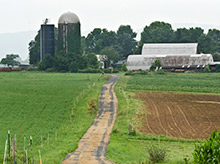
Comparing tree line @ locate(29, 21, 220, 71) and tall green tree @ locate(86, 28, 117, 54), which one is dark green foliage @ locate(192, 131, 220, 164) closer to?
tree line @ locate(29, 21, 220, 71)

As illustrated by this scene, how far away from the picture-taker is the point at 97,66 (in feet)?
399

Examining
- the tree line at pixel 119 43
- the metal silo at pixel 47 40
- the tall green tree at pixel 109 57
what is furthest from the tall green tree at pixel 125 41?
the metal silo at pixel 47 40

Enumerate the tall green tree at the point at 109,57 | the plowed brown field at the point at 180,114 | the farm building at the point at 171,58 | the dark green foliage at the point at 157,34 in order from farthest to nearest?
the dark green foliage at the point at 157,34 < the tall green tree at the point at 109,57 < the farm building at the point at 171,58 < the plowed brown field at the point at 180,114

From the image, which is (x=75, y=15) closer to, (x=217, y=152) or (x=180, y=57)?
(x=180, y=57)

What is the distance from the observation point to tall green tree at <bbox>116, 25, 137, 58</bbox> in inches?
6736

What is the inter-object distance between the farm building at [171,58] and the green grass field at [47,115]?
52.0m

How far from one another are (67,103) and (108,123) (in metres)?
12.4

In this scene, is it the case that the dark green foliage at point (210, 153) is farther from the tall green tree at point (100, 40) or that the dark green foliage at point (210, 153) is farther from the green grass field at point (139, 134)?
the tall green tree at point (100, 40)

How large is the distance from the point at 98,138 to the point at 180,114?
15657mm


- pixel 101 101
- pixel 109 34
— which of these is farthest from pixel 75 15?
pixel 101 101

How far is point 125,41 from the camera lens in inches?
7062

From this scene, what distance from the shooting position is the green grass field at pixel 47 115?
113 ft

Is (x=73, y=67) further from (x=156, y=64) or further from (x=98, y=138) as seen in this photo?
(x=98, y=138)

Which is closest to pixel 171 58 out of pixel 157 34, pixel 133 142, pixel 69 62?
pixel 69 62
